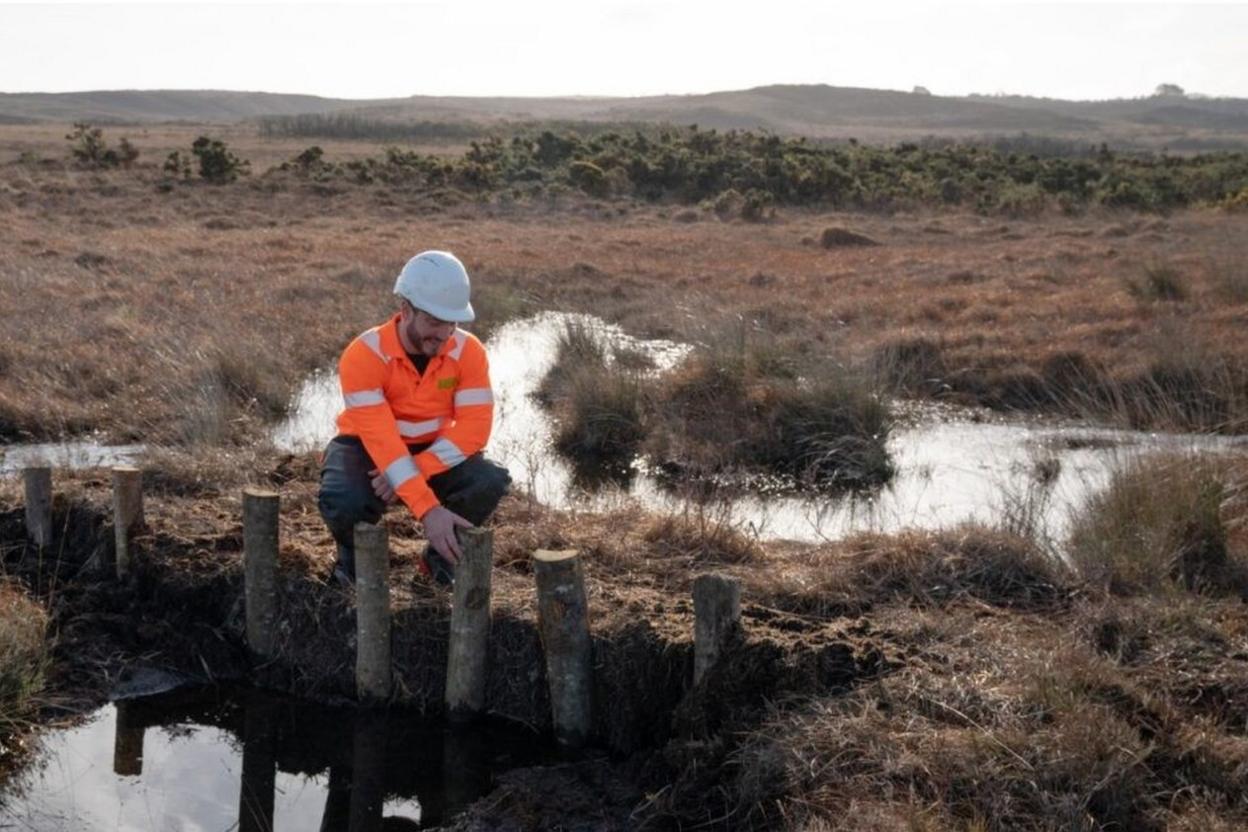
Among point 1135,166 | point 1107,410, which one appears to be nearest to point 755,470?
point 1107,410

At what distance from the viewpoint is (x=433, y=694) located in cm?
611

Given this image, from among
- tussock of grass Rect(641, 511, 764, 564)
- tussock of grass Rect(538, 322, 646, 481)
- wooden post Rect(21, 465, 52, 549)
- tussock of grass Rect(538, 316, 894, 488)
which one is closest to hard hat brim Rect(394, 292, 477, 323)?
tussock of grass Rect(641, 511, 764, 564)

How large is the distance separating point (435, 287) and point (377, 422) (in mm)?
651

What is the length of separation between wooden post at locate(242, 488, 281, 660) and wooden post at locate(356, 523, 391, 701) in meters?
0.51

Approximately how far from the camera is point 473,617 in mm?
5766

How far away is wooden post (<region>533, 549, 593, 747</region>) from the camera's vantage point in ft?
18.2

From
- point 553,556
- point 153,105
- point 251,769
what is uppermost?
point 153,105

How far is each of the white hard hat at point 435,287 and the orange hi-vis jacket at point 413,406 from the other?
10.2 inches

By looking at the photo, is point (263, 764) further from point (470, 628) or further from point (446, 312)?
point (446, 312)

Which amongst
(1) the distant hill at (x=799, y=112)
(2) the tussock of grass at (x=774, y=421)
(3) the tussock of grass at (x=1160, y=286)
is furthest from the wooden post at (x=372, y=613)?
(1) the distant hill at (x=799, y=112)

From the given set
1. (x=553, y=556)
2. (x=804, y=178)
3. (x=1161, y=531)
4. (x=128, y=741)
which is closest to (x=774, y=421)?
(x=1161, y=531)

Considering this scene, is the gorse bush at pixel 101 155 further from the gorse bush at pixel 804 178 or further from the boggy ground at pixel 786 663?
the boggy ground at pixel 786 663

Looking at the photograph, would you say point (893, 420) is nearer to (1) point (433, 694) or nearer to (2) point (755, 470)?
(2) point (755, 470)

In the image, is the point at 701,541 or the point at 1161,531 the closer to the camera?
the point at 1161,531
